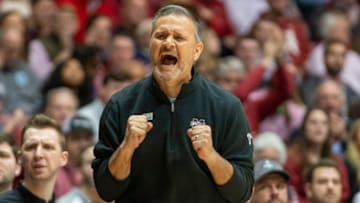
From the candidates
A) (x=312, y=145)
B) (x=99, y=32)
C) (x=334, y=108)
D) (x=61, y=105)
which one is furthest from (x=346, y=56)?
(x=61, y=105)

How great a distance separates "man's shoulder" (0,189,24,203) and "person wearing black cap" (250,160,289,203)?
67.7 inches

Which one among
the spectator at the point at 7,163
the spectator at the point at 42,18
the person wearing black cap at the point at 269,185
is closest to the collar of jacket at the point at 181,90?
the spectator at the point at 7,163

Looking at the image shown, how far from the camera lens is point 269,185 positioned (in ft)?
25.2

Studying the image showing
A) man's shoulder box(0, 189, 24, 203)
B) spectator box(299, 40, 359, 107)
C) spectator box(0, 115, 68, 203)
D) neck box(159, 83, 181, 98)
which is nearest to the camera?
neck box(159, 83, 181, 98)

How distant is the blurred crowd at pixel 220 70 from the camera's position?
9602mm

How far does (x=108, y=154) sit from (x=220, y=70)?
566cm

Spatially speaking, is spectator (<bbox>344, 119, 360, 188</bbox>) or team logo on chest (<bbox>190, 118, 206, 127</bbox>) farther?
spectator (<bbox>344, 119, 360, 188</bbox>)

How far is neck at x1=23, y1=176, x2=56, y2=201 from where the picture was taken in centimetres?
674

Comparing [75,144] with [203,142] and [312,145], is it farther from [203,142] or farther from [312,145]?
[203,142]

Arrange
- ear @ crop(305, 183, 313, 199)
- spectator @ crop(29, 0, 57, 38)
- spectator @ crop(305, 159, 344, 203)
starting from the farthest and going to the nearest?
spectator @ crop(29, 0, 57, 38)
ear @ crop(305, 183, 313, 199)
spectator @ crop(305, 159, 344, 203)

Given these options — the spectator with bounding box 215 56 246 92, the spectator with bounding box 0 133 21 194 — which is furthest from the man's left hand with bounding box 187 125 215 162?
the spectator with bounding box 215 56 246 92

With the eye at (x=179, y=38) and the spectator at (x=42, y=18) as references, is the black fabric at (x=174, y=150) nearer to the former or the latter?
the eye at (x=179, y=38)

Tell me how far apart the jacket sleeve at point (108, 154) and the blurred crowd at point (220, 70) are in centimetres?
294

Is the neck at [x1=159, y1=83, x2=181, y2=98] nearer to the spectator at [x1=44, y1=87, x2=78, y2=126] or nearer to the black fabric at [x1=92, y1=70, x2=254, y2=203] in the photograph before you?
the black fabric at [x1=92, y1=70, x2=254, y2=203]
